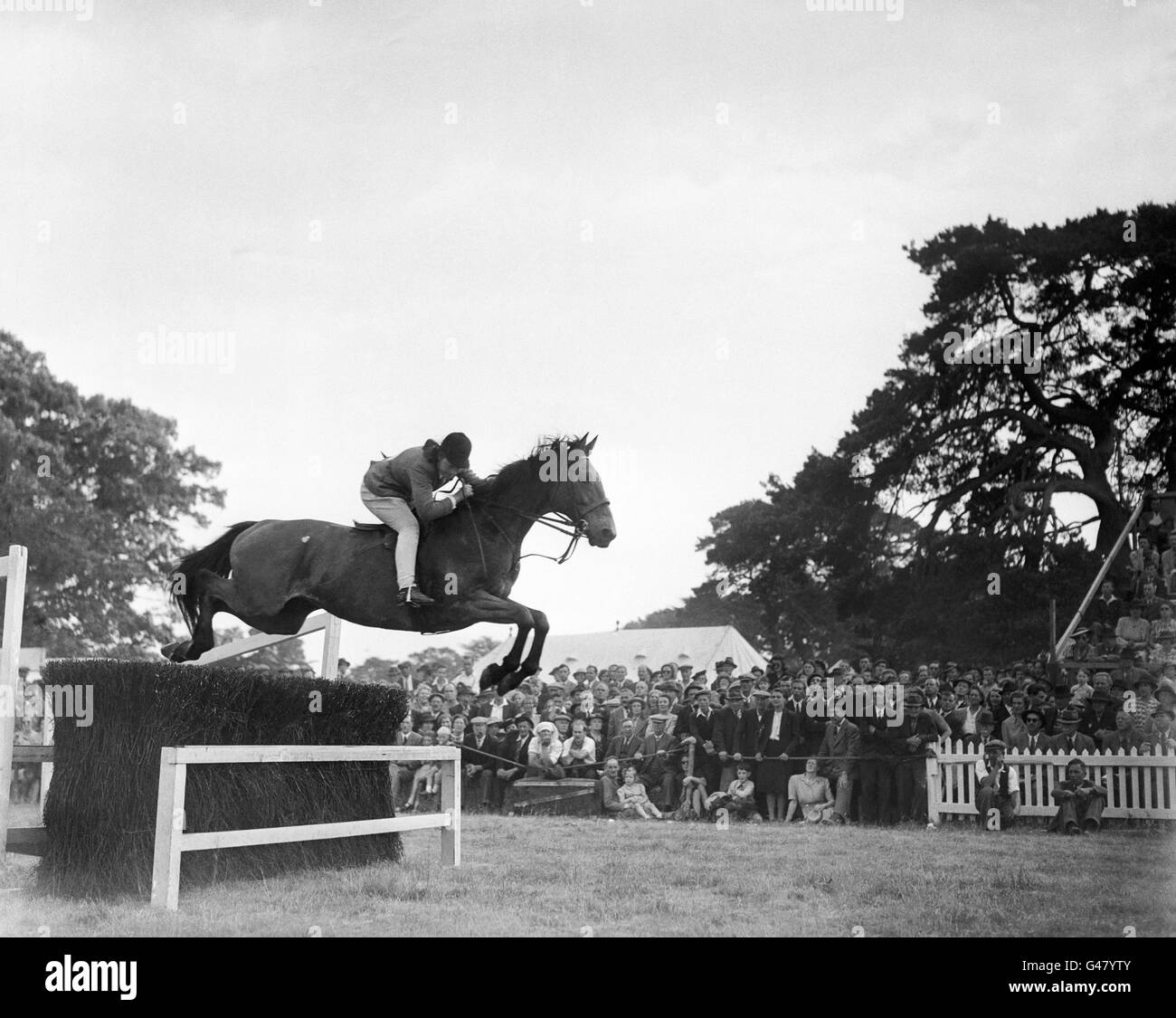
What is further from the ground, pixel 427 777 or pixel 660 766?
pixel 660 766

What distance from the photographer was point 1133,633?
39.9 ft

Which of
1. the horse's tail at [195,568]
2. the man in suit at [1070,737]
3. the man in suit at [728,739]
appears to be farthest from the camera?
the man in suit at [728,739]

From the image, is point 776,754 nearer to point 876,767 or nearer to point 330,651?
point 876,767

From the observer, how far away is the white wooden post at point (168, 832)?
5.30 m

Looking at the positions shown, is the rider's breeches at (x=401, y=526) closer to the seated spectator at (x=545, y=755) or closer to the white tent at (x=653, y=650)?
the seated spectator at (x=545, y=755)

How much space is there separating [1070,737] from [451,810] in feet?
19.1

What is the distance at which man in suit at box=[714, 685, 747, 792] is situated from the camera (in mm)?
11527

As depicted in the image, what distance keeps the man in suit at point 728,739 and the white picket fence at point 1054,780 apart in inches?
77.2

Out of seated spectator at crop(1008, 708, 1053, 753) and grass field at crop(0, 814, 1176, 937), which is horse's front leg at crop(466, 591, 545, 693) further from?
seated spectator at crop(1008, 708, 1053, 753)

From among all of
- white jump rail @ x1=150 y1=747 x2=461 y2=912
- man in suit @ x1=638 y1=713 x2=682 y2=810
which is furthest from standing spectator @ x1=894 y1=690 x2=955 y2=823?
white jump rail @ x1=150 y1=747 x2=461 y2=912

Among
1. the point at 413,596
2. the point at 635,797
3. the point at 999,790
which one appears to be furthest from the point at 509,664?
the point at 635,797

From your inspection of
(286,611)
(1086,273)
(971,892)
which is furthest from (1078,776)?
(1086,273)

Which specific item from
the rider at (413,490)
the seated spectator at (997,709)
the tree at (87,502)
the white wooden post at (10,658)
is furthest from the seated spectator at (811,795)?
the tree at (87,502)
